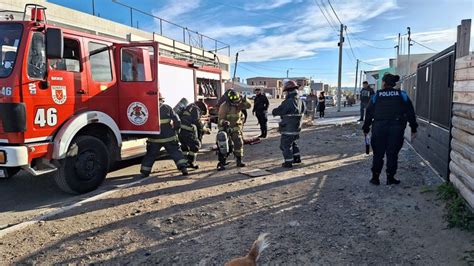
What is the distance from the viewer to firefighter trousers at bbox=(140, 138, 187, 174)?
6.75 meters

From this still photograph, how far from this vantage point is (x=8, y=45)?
4980 millimetres

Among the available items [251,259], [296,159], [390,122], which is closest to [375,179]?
[390,122]

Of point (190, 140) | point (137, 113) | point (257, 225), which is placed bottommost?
point (257, 225)

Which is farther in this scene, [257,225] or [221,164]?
[221,164]

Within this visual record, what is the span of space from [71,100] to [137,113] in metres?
1.22

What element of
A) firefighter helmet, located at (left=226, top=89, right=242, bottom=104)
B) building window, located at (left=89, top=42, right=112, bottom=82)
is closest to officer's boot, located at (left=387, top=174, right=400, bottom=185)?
firefighter helmet, located at (left=226, top=89, right=242, bottom=104)

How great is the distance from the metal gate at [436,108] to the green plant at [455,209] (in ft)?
1.93

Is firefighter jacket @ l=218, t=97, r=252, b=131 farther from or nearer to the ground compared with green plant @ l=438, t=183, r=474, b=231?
farther from the ground

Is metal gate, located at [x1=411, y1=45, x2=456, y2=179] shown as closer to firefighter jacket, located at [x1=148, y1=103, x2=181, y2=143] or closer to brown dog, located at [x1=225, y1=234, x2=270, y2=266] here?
brown dog, located at [x1=225, y1=234, x2=270, y2=266]

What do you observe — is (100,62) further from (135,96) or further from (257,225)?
(257,225)

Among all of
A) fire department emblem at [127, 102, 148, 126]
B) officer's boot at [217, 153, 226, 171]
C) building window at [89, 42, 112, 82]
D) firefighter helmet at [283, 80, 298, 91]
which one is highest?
building window at [89, 42, 112, 82]

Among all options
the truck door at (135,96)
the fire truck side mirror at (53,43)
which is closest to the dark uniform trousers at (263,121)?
the truck door at (135,96)

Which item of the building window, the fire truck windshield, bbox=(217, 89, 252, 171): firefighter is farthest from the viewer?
bbox=(217, 89, 252, 171): firefighter

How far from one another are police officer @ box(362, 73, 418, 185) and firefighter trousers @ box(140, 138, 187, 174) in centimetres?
341
